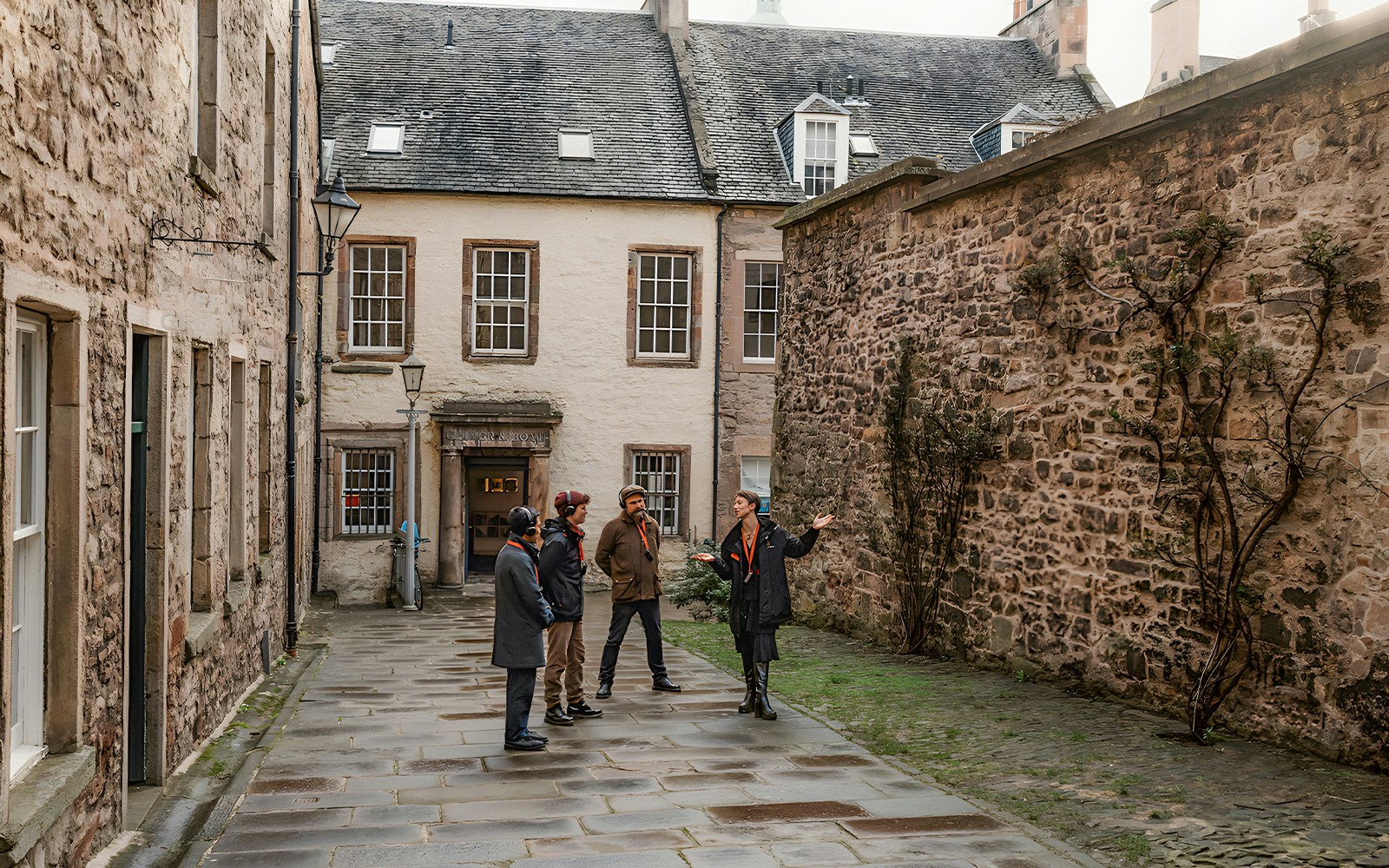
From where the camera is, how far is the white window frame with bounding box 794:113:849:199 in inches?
845

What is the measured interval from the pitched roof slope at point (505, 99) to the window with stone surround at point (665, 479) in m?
4.21

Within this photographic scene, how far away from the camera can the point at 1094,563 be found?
8992mm

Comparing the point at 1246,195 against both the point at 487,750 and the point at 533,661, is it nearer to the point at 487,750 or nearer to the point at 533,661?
the point at 533,661

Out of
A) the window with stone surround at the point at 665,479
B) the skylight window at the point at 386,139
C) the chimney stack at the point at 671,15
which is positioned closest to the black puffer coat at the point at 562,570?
the window with stone surround at the point at 665,479

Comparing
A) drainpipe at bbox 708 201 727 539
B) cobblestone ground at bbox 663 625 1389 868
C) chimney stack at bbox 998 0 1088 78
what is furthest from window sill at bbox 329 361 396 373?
chimney stack at bbox 998 0 1088 78

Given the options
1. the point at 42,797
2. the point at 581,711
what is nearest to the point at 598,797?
the point at 581,711

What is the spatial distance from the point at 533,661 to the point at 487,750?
595mm

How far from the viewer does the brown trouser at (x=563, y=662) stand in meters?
8.62

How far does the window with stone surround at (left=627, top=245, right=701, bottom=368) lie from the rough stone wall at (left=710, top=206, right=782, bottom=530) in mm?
534

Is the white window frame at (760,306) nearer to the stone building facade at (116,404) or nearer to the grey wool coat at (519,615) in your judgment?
the stone building facade at (116,404)

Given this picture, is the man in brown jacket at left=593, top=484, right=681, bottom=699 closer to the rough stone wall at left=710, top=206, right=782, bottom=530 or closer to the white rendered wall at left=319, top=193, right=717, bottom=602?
the white rendered wall at left=319, top=193, right=717, bottom=602

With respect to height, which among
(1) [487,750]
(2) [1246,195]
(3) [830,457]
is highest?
(2) [1246,195]

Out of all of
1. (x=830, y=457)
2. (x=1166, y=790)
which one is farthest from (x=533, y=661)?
(x=830, y=457)

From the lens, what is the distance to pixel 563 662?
343 inches
